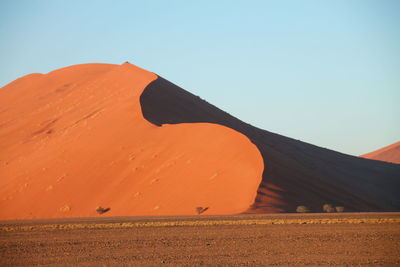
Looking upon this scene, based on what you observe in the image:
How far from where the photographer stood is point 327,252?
52.9 feet

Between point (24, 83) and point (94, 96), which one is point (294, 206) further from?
point (24, 83)

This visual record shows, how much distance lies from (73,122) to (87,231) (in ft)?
116

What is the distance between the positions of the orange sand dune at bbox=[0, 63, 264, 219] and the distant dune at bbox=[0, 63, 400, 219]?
10cm

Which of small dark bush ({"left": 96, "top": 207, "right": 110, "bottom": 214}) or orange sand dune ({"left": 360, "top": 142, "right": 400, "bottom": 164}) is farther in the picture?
orange sand dune ({"left": 360, "top": 142, "right": 400, "bottom": 164})

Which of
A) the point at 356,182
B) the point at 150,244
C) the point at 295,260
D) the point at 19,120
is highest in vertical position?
the point at 295,260

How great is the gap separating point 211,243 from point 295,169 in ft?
78.8

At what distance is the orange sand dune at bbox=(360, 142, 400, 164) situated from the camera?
128788mm

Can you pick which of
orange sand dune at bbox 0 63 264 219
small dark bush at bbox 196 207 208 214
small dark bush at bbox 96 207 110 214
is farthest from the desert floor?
small dark bush at bbox 96 207 110 214

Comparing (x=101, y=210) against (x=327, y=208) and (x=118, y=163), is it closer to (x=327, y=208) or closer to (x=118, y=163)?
(x=118, y=163)

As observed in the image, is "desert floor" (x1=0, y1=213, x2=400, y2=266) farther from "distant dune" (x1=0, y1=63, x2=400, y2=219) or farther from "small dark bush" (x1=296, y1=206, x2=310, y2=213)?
"distant dune" (x1=0, y1=63, x2=400, y2=219)

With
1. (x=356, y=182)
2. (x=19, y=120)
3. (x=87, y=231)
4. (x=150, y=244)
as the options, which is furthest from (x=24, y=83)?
(x=150, y=244)

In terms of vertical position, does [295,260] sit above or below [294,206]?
above

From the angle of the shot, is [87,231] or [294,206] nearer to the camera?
[87,231]

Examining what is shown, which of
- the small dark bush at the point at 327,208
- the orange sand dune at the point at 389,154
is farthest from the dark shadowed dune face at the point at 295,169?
the orange sand dune at the point at 389,154
